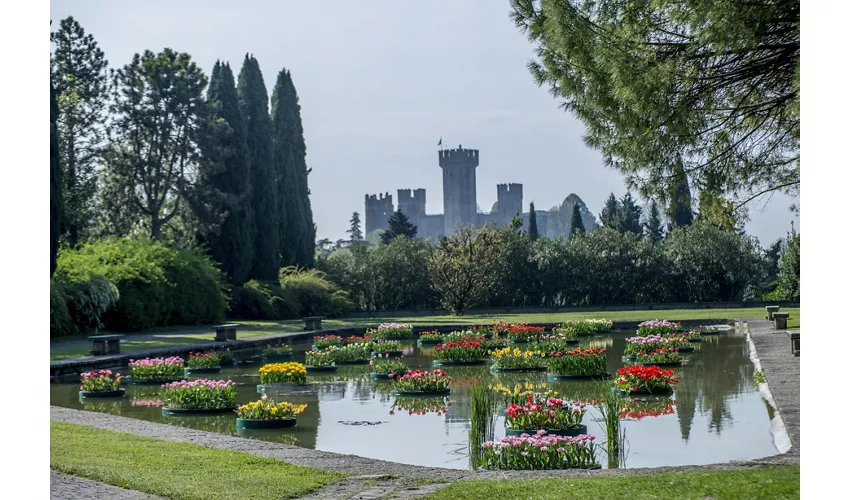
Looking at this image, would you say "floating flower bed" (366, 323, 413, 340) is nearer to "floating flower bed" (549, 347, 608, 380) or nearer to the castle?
"floating flower bed" (549, 347, 608, 380)

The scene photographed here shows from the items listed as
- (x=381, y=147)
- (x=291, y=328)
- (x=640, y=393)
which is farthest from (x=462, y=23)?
(x=291, y=328)

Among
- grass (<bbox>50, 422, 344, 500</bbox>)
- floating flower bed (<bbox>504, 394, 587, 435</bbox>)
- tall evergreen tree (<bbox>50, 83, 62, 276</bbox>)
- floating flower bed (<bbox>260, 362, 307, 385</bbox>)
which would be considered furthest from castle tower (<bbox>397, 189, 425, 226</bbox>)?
grass (<bbox>50, 422, 344, 500</bbox>)

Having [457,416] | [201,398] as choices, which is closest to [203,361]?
[201,398]

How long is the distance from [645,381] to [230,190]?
21261 millimetres

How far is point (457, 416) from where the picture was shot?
9945 millimetres

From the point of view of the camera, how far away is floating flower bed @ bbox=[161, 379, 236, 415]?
1051cm

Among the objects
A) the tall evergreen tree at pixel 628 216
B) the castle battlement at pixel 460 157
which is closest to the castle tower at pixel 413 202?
the castle battlement at pixel 460 157

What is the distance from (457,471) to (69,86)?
24888mm

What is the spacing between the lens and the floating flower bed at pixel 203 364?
14812 mm

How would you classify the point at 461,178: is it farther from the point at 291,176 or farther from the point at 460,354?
the point at 460,354

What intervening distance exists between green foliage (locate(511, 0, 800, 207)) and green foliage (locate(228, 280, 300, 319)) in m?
21.4

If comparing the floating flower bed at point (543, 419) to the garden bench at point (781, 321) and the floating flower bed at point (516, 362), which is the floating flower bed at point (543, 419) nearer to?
the floating flower bed at point (516, 362)

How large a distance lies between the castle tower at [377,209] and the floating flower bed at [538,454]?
91.0 m

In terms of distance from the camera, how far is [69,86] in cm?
2806
